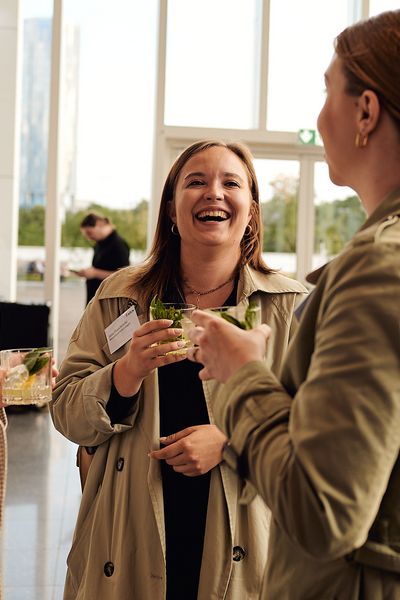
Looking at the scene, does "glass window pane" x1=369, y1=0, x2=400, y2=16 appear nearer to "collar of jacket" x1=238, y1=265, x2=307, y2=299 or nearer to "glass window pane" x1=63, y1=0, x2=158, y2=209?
"glass window pane" x1=63, y1=0, x2=158, y2=209

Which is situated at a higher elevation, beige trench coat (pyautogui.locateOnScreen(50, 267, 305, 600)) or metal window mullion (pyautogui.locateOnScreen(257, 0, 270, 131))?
metal window mullion (pyautogui.locateOnScreen(257, 0, 270, 131))

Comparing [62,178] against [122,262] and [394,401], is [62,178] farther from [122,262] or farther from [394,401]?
[394,401]

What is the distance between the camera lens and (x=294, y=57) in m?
8.42

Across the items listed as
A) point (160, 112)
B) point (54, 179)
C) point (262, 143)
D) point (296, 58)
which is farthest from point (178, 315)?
point (296, 58)

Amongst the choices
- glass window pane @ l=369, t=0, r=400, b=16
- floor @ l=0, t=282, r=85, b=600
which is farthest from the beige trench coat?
glass window pane @ l=369, t=0, r=400, b=16

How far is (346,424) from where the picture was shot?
870 millimetres

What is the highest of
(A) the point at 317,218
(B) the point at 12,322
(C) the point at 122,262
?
(A) the point at 317,218

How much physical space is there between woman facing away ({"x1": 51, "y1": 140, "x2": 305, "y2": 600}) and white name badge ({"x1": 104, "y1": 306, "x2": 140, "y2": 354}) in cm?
2

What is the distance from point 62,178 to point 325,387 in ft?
24.6

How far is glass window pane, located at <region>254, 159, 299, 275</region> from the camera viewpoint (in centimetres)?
841

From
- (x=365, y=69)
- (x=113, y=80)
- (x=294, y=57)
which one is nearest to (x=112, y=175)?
(x=113, y=80)

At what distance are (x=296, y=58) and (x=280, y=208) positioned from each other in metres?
1.76

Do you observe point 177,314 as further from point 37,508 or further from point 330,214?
point 330,214

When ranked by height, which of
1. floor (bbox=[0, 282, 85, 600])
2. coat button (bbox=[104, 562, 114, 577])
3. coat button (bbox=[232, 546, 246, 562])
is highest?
coat button (bbox=[232, 546, 246, 562])
